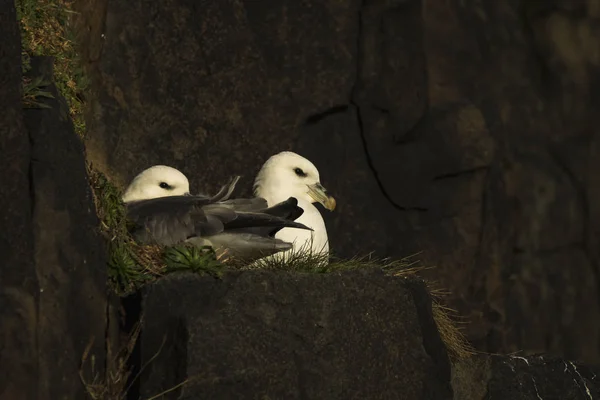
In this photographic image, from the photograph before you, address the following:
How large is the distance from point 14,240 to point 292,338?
1200 mm

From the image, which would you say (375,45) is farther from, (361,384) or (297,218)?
(361,384)

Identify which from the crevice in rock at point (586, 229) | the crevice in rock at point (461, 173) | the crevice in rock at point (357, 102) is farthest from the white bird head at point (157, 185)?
the crevice in rock at point (586, 229)

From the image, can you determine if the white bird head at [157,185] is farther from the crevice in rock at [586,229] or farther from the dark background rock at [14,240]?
the crevice in rock at [586,229]

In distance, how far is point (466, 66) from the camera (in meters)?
10.3

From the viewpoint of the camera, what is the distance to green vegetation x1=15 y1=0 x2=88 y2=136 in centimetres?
723

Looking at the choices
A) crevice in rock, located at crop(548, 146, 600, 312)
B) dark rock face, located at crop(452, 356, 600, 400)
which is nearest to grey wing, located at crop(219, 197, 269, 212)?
dark rock face, located at crop(452, 356, 600, 400)

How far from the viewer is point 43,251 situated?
18.6ft

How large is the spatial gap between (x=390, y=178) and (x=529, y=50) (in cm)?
195

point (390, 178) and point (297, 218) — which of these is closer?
point (297, 218)

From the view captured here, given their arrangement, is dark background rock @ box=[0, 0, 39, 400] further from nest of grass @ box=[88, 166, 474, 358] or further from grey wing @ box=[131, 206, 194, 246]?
grey wing @ box=[131, 206, 194, 246]

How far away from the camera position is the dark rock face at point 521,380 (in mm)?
6980

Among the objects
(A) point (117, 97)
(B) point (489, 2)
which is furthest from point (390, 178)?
(A) point (117, 97)

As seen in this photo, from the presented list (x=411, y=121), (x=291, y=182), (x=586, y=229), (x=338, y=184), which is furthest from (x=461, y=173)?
(x=291, y=182)

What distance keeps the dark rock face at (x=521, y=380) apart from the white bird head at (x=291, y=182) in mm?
1121
